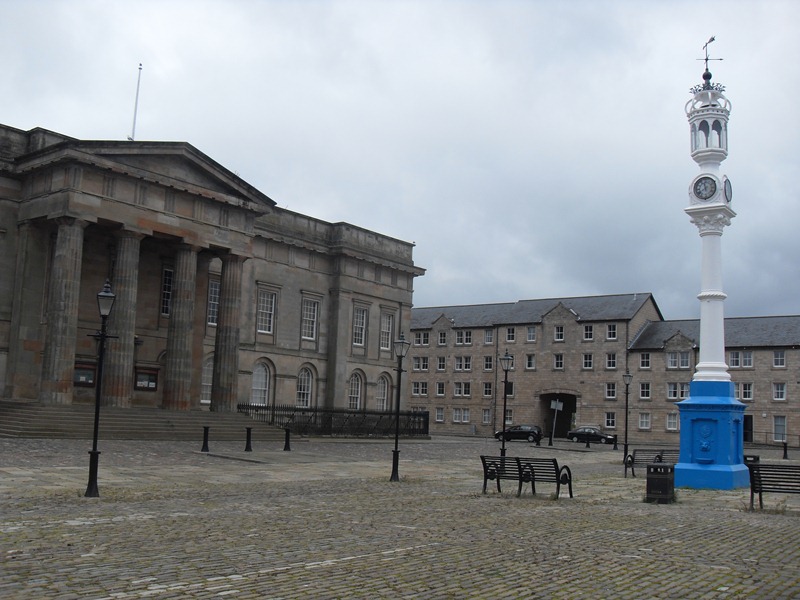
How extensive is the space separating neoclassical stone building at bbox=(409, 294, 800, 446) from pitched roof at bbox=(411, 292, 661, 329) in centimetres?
11

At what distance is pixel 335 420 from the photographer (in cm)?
4753

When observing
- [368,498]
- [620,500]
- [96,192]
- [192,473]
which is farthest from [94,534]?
[96,192]

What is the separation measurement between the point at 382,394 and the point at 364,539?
45998 mm

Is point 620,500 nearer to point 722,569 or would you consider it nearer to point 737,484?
point 737,484

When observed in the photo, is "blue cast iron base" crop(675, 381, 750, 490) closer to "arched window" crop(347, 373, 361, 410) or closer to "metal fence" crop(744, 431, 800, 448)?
"arched window" crop(347, 373, 361, 410)

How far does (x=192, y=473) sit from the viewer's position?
21641 mm

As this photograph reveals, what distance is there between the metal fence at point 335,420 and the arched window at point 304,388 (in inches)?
122

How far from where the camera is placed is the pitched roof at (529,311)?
244 feet

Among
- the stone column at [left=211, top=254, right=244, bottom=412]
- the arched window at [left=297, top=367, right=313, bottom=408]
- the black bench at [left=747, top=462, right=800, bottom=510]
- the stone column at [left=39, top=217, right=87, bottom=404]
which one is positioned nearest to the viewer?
the black bench at [left=747, top=462, right=800, bottom=510]

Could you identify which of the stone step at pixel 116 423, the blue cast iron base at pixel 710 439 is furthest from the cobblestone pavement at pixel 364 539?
the stone step at pixel 116 423

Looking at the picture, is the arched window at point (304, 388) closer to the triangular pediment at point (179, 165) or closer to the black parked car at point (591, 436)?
the triangular pediment at point (179, 165)

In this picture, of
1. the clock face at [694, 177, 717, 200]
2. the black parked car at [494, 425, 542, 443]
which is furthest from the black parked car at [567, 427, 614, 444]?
the clock face at [694, 177, 717, 200]

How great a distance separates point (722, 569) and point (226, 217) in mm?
35472

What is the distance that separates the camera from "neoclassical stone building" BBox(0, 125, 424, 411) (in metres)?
35.8
